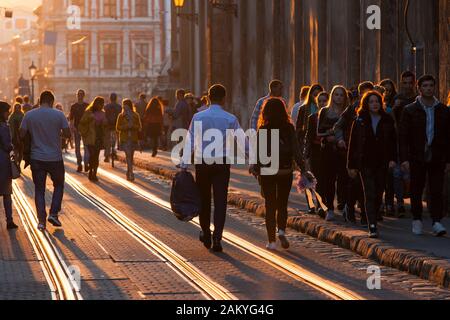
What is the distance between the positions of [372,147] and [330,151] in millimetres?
2261

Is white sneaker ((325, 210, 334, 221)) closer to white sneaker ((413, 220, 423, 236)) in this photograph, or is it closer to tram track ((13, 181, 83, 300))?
white sneaker ((413, 220, 423, 236))

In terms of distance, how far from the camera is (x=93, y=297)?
35.8 feet

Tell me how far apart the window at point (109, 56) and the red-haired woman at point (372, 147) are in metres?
94.0

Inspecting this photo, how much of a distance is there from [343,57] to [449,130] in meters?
13.3

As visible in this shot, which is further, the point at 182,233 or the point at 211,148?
the point at 182,233

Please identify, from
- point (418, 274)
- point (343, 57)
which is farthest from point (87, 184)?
point (418, 274)

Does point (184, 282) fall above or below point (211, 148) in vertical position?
below

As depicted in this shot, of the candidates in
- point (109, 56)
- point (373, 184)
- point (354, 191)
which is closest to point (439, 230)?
point (373, 184)

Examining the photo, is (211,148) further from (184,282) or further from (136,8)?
(136,8)

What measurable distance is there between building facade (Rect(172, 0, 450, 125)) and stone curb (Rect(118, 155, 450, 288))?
269cm

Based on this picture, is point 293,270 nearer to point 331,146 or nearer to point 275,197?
point 275,197

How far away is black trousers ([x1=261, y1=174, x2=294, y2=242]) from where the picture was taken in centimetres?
1487

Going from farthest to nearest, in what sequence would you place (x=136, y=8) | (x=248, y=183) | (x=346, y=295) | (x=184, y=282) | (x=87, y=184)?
(x=136, y=8) < (x=87, y=184) < (x=248, y=183) < (x=184, y=282) < (x=346, y=295)
